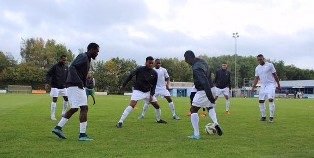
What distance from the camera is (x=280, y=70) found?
440 ft

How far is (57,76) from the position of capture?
563 inches

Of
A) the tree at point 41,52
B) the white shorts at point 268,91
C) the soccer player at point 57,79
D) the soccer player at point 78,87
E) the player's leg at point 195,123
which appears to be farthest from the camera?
the tree at point 41,52

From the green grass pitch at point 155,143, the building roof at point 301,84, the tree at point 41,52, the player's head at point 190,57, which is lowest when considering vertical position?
the green grass pitch at point 155,143

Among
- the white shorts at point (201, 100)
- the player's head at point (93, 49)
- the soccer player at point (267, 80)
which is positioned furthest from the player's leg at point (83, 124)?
the soccer player at point (267, 80)

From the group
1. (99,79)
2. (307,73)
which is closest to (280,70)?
(307,73)

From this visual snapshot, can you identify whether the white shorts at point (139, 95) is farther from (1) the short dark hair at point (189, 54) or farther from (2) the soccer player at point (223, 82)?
(2) the soccer player at point (223, 82)

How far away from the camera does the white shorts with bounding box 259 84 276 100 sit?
46.3 feet

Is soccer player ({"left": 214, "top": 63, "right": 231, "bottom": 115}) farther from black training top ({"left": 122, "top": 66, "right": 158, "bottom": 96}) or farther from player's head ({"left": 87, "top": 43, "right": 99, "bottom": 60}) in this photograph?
player's head ({"left": 87, "top": 43, "right": 99, "bottom": 60})

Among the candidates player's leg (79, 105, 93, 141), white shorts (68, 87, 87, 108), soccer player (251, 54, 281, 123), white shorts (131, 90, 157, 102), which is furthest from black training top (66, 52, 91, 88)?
soccer player (251, 54, 281, 123)

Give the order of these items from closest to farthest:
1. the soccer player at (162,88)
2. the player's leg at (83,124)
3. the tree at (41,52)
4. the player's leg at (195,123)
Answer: the player's leg at (83,124)
the player's leg at (195,123)
the soccer player at (162,88)
the tree at (41,52)

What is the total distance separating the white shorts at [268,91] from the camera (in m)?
14.1

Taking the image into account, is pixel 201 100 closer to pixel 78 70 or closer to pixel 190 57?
pixel 190 57

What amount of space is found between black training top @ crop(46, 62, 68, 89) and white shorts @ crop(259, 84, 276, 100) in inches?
302

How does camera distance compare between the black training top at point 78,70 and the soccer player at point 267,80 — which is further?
the soccer player at point 267,80
